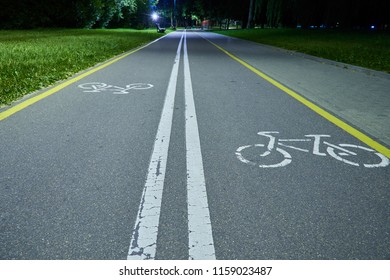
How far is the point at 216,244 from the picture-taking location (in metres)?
2.45

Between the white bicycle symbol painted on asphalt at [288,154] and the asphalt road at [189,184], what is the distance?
15mm

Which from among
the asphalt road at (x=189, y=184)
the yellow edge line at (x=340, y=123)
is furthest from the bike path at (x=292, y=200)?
the yellow edge line at (x=340, y=123)

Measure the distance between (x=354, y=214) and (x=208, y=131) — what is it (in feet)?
8.36

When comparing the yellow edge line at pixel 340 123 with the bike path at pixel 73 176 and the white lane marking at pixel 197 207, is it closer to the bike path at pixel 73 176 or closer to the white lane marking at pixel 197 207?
the white lane marking at pixel 197 207

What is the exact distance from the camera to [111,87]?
27.5ft

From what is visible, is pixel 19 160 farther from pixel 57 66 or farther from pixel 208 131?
pixel 57 66

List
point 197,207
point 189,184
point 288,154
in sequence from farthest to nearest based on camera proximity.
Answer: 1. point 288,154
2. point 189,184
3. point 197,207

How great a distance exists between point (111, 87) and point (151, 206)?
5.96 meters

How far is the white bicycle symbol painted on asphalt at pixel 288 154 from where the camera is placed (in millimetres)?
3898

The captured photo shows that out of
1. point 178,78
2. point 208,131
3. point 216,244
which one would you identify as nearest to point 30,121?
point 208,131

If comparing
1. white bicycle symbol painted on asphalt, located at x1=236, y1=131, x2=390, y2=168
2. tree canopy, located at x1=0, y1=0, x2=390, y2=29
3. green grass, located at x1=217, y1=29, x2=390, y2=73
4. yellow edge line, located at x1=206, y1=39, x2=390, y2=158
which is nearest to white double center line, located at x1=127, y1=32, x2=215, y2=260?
white bicycle symbol painted on asphalt, located at x1=236, y1=131, x2=390, y2=168

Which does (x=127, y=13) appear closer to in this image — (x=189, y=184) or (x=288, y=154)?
(x=288, y=154)

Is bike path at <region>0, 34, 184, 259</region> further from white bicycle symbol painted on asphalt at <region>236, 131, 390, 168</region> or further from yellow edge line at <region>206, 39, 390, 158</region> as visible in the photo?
yellow edge line at <region>206, 39, 390, 158</region>

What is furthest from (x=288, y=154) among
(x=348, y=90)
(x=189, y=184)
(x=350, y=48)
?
(x=350, y=48)
